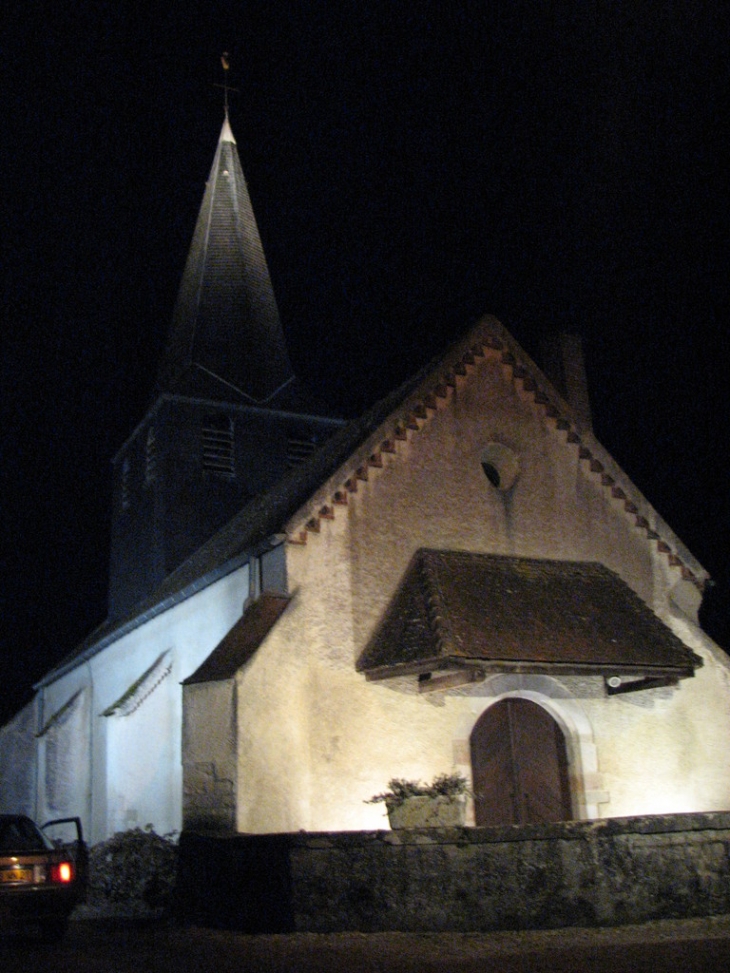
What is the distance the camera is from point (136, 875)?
1216 cm

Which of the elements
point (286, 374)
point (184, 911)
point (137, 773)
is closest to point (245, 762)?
point (184, 911)

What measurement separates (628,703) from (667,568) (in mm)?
2627

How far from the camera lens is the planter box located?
421 inches

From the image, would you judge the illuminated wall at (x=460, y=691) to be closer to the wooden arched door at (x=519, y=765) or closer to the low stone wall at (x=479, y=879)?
the wooden arched door at (x=519, y=765)

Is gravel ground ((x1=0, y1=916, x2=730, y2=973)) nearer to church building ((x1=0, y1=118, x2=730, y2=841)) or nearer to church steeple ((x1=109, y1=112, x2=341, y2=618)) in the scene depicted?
church building ((x1=0, y1=118, x2=730, y2=841))

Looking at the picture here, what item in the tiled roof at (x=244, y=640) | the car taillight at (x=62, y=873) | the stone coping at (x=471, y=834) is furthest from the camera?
the tiled roof at (x=244, y=640)

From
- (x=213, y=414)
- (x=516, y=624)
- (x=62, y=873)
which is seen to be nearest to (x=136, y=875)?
(x=62, y=873)

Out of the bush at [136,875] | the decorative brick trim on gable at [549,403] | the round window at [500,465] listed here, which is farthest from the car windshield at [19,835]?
the decorative brick trim on gable at [549,403]

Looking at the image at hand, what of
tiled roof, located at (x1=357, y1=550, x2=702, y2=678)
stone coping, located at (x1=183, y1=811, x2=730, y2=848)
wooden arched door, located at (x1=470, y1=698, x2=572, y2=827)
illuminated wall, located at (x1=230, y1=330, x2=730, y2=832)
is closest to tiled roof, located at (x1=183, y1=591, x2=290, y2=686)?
illuminated wall, located at (x1=230, y1=330, x2=730, y2=832)

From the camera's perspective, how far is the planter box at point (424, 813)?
10.7 meters

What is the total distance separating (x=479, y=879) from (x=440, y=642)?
11.0 feet

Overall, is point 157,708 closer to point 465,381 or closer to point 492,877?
point 465,381

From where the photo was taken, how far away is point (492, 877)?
9.42 metres

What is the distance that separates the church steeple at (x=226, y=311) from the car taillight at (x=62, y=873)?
1349cm
